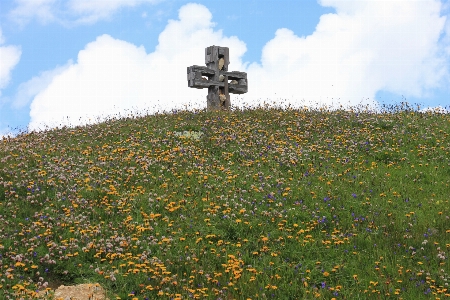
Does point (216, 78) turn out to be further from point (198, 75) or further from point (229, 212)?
point (229, 212)

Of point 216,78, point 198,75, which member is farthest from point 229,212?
point 216,78

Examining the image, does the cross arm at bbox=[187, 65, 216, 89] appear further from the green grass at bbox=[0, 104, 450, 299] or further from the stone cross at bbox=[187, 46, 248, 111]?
the green grass at bbox=[0, 104, 450, 299]

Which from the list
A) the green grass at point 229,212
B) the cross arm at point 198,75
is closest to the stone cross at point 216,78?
the cross arm at point 198,75

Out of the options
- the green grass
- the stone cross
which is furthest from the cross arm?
the green grass

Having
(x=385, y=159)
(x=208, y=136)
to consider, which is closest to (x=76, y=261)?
(x=208, y=136)

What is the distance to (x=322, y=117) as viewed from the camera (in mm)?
22188

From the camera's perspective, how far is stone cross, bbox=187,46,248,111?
24711mm

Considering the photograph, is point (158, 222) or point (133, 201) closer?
point (158, 222)

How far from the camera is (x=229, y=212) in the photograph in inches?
496

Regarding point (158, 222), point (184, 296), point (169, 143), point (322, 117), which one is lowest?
point (184, 296)

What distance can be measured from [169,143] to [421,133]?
30.9ft

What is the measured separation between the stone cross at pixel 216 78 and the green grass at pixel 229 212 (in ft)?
15.9

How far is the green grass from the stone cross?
15.9 ft

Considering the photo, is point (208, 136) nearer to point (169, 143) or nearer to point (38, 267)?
point (169, 143)
